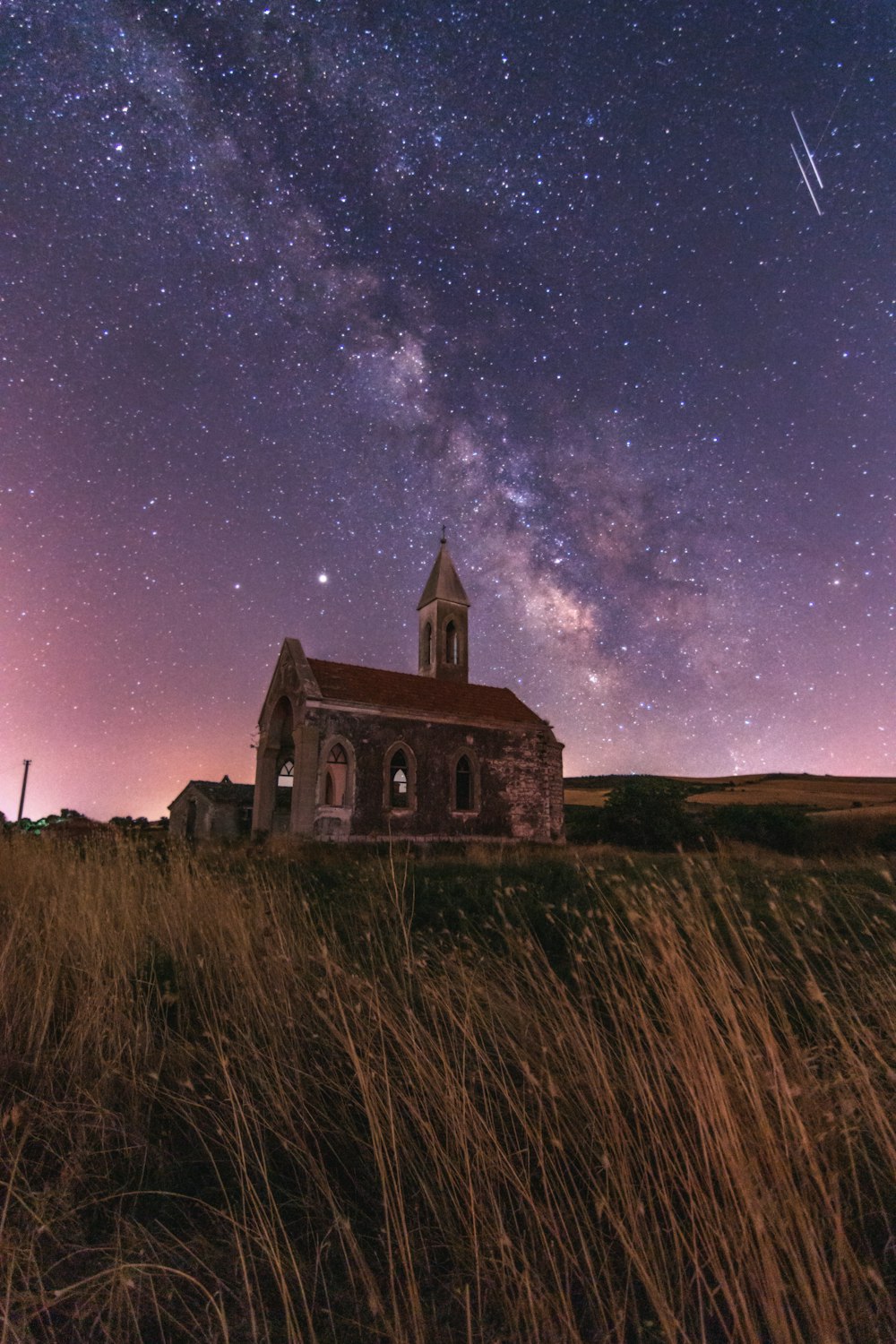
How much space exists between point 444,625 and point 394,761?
542 inches

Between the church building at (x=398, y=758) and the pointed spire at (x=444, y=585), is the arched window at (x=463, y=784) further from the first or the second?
the pointed spire at (x=444, y=585)

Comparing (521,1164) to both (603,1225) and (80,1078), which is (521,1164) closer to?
(603,1225)

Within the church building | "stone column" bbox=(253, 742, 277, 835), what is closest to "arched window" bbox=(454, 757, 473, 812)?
the church building

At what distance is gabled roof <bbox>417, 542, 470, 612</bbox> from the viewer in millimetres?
36344

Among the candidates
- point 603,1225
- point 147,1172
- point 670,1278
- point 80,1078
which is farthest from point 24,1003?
point 670,1278

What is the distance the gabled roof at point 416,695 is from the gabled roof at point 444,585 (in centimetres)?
876

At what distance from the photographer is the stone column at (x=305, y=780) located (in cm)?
2131

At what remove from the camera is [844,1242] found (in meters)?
2.01

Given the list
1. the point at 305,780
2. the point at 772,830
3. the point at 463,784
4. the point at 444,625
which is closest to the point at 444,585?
the point at 444,625

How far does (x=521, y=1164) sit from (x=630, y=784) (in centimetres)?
2660

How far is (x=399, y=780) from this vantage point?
77.8 feet

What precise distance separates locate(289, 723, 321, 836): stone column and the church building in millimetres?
28

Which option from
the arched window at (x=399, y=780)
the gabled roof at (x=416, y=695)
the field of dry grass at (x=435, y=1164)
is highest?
the gabled roof at (x=416, y=695)

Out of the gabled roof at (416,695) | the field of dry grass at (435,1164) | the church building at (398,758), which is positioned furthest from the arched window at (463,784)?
the field of dry grass at (435,1164)
